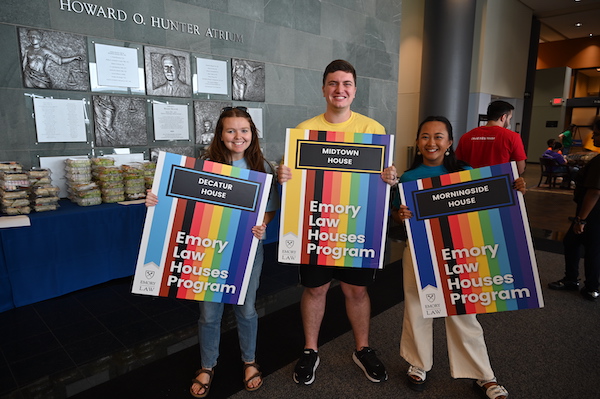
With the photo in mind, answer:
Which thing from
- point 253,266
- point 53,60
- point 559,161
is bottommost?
point 253,266

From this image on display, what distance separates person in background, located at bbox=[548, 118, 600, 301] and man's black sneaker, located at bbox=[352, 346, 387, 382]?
2057 mm

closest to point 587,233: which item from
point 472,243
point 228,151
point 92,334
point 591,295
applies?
point 591,295

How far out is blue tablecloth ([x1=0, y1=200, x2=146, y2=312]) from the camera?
9.01 ft

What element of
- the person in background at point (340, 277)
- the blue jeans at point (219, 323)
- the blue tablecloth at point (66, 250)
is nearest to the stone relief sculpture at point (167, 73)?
the blue tablecloth at point (66, 250)

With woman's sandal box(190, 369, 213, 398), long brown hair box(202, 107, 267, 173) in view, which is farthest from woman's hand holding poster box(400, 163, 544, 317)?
woman's sandal box(190, 369, 213, 398)

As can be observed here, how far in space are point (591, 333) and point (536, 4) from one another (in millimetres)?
12243

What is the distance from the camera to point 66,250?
9.74 feet

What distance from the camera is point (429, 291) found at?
1.70 metres

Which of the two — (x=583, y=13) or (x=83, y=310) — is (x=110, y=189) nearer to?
(x=83, y=310)

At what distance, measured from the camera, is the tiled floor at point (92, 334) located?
80.7 inches

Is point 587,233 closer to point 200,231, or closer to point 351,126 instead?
point 351,126

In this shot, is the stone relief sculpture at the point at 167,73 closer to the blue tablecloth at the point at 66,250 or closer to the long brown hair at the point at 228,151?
the blue tablecloth at the point at 66,250

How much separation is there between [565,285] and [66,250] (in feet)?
13.5

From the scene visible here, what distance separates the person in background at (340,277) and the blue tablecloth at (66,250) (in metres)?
1.98
